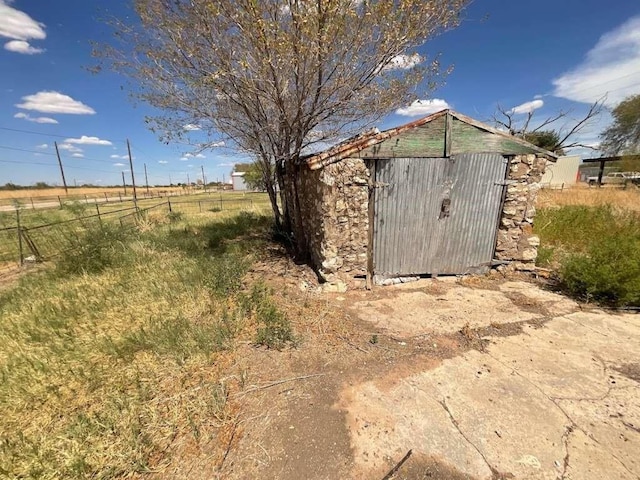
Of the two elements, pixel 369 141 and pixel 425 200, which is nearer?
pixel 369 141

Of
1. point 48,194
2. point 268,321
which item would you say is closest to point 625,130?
point 268,321

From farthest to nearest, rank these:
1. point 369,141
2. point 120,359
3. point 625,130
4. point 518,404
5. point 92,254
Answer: point 625,130
point 92,254
point 369,141
point 120,359
point 518,404

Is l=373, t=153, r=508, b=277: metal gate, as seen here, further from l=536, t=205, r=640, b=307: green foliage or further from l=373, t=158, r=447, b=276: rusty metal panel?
l=536, t=205, r=640, b=307: green foliage

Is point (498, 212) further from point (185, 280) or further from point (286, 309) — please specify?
point (185, 280)

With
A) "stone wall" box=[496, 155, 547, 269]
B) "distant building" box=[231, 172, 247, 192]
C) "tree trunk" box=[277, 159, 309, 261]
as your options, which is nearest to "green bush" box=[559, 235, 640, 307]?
"stone wall" box=[496, 155, 547, 269]

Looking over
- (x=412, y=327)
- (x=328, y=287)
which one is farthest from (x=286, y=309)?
(x=412, y=327)

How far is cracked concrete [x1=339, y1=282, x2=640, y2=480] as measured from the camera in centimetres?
208

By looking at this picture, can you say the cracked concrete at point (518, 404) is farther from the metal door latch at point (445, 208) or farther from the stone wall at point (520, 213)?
the metal door latch at point (445, 208)

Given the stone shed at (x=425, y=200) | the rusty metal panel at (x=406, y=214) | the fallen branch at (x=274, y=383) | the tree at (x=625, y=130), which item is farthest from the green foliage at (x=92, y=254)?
the tree at (x=625, y=130)

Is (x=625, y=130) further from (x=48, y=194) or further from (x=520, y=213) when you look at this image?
(x=48, y=194)

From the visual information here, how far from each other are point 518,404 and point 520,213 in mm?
4047

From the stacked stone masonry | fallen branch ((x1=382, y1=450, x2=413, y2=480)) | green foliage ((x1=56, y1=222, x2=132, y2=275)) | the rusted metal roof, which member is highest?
the rusted metal roof

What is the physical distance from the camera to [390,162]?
4887mm

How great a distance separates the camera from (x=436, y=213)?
517 cm
